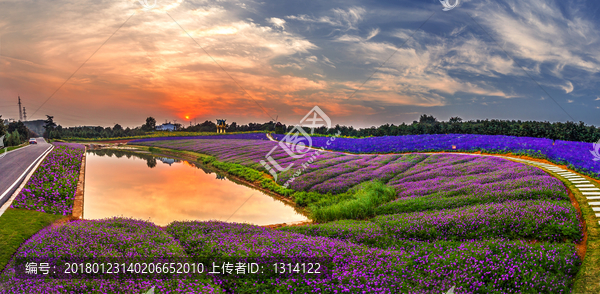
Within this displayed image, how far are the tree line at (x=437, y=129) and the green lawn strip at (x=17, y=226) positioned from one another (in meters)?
38.8

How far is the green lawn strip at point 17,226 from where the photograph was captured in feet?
25.8

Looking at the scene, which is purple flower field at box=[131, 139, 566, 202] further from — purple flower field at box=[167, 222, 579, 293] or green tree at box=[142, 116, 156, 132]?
green tree at box=[142, 116, 156, 132]

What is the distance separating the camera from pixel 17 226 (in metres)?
9.31

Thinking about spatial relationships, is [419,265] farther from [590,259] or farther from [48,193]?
[48,193]

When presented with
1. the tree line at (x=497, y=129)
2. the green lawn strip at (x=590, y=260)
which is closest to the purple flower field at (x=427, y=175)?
the green lawn strip at (x=590, y=260)

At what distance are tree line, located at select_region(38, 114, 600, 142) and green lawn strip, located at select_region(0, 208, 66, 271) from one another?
127 ft

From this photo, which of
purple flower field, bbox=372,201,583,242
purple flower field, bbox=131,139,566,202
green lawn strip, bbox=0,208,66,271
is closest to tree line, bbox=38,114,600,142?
purple flower field, bbox=131,139,566,202

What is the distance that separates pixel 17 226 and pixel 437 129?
172 ft

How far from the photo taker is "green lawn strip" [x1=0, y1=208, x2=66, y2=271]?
785 centimetres

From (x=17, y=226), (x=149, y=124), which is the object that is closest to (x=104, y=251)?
(x=17, y=226)

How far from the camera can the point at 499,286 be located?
223 inches

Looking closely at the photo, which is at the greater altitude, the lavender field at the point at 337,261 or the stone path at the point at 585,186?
the stone path at the point at 585,186

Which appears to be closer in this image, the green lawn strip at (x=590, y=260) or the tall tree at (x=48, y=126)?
the green lawn strip at (x=590, y=260)

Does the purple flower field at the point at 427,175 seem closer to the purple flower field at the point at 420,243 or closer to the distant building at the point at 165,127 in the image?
the purple flower field at the point at 420,243
